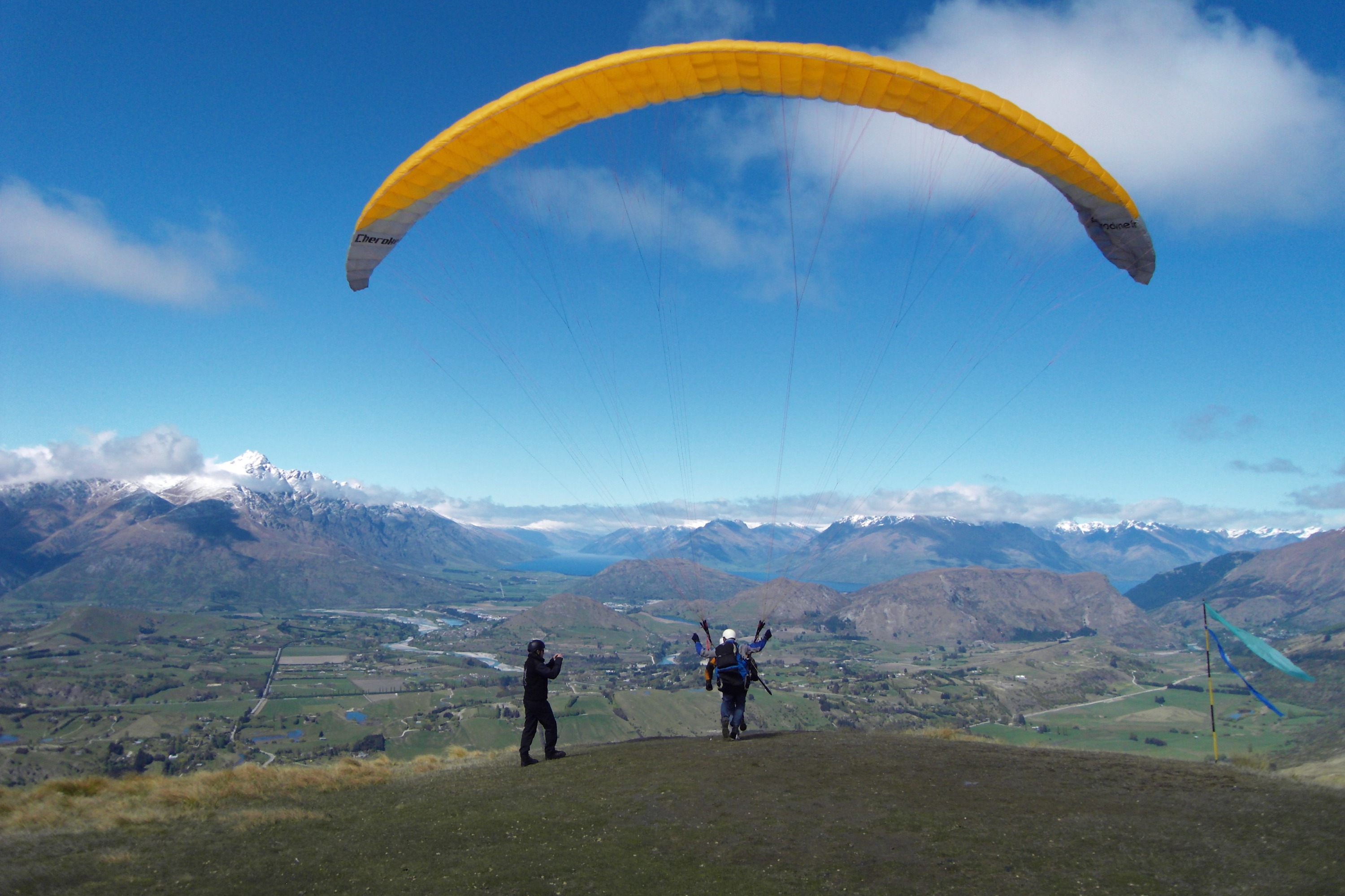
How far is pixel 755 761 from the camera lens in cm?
1215

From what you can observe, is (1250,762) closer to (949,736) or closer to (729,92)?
(949,736)

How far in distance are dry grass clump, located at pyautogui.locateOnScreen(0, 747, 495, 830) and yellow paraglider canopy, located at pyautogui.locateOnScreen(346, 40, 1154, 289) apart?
11.5 meters

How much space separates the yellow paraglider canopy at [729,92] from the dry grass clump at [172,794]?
11502mm

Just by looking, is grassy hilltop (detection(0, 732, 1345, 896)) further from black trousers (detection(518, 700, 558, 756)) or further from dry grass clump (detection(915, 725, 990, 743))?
dry grass clump (detection(915, 725, 990, 743))

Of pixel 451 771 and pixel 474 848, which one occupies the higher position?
pixel 474 848

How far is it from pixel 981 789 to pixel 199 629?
230737 mm

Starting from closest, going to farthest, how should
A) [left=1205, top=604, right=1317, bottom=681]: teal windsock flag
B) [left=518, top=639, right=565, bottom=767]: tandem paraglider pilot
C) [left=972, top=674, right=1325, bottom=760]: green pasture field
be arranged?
[left=518, top=639, right=565, bottom=767]: tandem paraglider pilot → [left=1205, top=604, right=1317, bottom=681]: teal windsock flag → [left=972, top=674, right=1325, bottom=760]: green pasture field

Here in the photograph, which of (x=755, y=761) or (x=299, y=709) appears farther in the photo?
(x=299, y=709)

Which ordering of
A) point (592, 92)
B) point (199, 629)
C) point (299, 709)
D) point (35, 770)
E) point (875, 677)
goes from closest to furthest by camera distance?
1. point (592, 92)
2. point (35, 770)
3. point (299, 709)
4. point (875, 677)
5. point (199, 629)

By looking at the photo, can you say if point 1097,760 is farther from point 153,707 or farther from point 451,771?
point 153,707

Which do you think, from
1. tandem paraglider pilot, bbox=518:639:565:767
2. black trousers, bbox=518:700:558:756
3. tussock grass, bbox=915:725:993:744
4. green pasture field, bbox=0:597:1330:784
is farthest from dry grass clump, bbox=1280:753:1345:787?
green pasture field, bbox=0:597:1330:784

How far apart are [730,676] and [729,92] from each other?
1294 centimetres

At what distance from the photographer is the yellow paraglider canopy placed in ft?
42.5

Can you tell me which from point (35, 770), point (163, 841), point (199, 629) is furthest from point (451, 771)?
point (199, 629)
